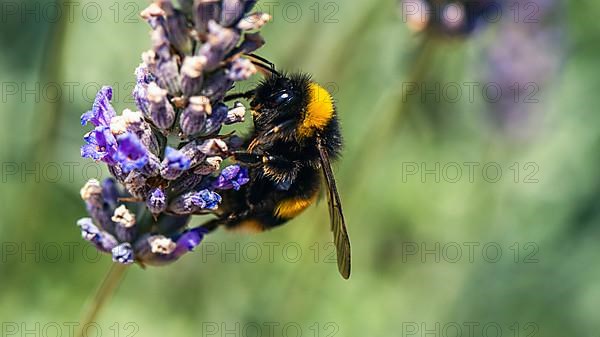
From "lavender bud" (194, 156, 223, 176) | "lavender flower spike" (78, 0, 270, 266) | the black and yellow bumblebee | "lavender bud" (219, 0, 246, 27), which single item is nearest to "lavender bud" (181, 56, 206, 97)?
"lavender flower spike" (78, 0, 270, 266)

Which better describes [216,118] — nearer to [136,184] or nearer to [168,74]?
[168,74]

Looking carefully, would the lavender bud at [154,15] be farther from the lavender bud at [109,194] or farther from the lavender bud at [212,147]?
the lavender bud at [109,194]

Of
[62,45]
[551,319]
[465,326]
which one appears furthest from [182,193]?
[551,319]

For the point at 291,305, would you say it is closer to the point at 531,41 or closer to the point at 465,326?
the point at 465,326

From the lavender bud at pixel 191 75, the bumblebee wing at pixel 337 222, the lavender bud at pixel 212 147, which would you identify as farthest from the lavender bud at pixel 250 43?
the bumblebee wing at pixel 337 222

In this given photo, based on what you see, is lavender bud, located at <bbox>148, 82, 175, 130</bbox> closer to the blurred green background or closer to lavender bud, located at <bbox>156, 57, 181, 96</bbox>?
lavender bud, located at <bbox>156, 57, 181, 96</bbox>
